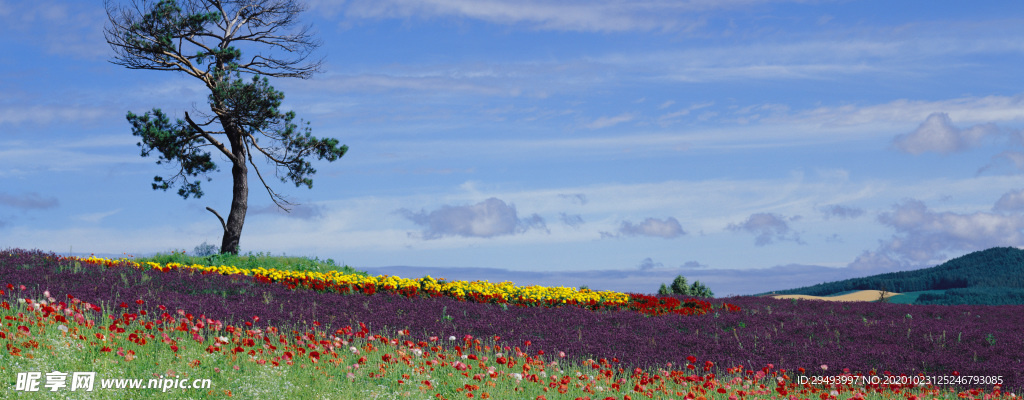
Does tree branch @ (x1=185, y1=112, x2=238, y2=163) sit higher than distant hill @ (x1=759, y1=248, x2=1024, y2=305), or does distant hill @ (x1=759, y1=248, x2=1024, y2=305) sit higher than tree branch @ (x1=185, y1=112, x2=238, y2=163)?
tree branch @ (x1=185, y1=112, x2=238, y2=163)

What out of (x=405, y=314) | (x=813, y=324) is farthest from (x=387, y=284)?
(x=813, y=324)

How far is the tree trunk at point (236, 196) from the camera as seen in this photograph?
76.4 ft

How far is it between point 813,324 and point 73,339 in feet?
38.1

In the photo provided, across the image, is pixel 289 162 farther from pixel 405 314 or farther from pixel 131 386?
pixel 131 386

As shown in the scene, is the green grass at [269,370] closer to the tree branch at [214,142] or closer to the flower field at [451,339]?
the flower field at [451,339]

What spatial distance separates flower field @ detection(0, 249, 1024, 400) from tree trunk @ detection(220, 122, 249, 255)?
7.94m

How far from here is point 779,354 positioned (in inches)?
411

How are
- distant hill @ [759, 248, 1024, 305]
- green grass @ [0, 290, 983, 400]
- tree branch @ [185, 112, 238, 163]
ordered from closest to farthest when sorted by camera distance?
1. green grass @ [0, 290, 983, 400]
2. tree branch @ [185, 112, 238, 163]
3. distant hill @ [759, 248, 1024, 305]

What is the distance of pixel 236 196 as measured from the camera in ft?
77.0

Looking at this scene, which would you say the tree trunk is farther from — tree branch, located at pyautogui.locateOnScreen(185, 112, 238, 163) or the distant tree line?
the distant tree line

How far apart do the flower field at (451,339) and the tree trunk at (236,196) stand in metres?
7.94

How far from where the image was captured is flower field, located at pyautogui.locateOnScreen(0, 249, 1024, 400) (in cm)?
654

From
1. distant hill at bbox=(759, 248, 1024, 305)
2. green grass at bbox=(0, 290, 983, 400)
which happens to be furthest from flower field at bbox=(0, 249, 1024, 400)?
distant hill at bbox=(759, 248, 1024, 305)

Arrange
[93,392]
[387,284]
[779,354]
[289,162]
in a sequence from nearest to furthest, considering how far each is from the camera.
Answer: [93,392] → [779,354] → [387,284] → [289,162]
